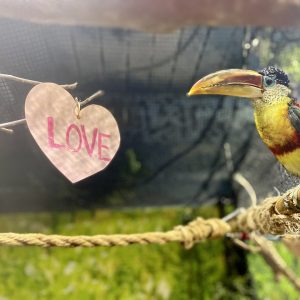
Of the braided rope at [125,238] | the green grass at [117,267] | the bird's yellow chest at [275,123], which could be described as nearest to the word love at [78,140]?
the braided rope at [125,238]

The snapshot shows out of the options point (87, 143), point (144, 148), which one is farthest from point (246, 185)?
point (87, 143)

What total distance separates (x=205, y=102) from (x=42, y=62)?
0.56 meters

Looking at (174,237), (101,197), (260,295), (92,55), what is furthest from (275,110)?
(260,295)

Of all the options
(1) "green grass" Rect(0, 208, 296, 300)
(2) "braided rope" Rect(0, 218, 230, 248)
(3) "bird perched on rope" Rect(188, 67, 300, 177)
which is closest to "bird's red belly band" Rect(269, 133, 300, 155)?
(3) "bird perched on rope" Rect(188, 67, 300, 177)

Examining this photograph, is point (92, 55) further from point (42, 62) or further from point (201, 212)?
point (201, 212)

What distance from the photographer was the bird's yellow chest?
631mm

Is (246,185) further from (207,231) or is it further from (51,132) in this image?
(51,132)

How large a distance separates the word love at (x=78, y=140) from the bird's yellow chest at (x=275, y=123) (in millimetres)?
257

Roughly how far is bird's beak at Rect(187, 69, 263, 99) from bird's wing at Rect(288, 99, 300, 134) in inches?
2.1

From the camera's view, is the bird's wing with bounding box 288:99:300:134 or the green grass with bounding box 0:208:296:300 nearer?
the bird's wing with bounding box 288:99:300:134

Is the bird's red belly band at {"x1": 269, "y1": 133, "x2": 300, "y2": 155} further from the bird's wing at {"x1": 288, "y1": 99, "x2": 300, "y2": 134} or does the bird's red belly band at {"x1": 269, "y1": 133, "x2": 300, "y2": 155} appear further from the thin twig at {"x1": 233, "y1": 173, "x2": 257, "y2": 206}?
the thin twig at {"x1": 233, "y1": 173, "x2": 257, "y2": 206}

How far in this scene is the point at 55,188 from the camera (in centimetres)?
139

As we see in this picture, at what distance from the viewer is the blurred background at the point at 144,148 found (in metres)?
0.73

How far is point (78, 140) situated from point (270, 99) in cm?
32
